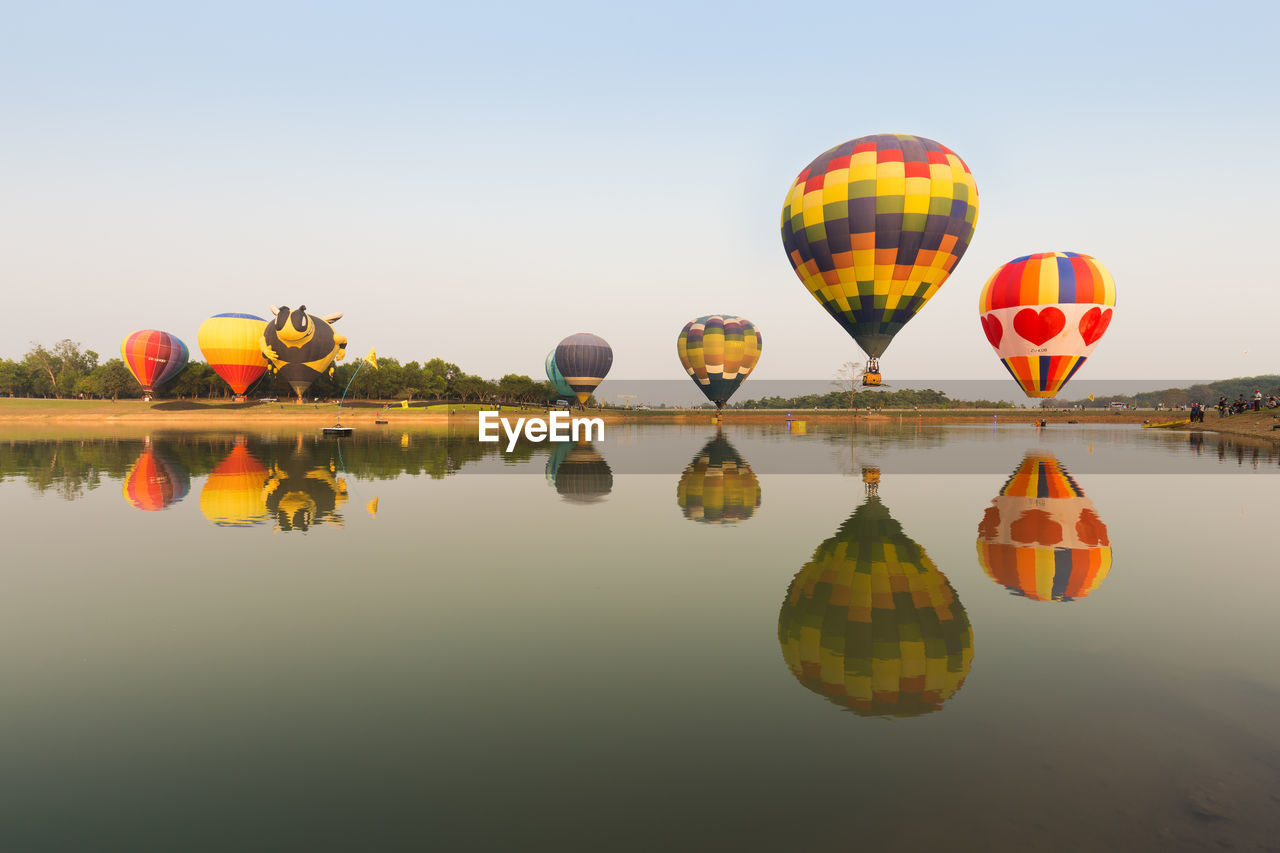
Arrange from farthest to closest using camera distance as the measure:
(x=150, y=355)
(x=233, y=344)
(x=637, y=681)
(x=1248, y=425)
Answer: (x=150, y=355), (x=233, y=344), (x=1248, y=425), (x=637, y=681)

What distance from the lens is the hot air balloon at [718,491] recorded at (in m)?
18.4

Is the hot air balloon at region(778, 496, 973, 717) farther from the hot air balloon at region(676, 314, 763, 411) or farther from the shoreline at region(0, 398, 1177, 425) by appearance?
the shoreline at region(0, 398, 1177, 425)

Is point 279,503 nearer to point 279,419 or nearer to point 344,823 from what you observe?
point 344,823

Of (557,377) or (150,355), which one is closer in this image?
(150,355)

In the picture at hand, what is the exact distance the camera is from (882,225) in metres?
36.2

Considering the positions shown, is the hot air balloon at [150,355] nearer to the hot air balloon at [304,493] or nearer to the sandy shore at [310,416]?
the sandy shore at [310,416]

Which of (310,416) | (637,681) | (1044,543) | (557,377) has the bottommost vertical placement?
(637,681)

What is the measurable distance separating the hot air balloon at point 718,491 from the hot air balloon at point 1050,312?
29.5 metres

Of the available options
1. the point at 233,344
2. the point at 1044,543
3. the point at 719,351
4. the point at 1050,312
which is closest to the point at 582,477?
the point at 1044,543

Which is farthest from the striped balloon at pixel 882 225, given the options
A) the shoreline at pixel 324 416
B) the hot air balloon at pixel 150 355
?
the hot air balloon at pixel 150 355

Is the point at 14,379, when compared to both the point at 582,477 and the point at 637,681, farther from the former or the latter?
the point at 637,681

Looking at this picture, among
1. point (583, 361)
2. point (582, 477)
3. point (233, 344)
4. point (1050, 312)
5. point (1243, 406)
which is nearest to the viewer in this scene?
point (582, 477)

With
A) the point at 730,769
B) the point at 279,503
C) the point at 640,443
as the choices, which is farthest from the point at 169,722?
the point at 640,443

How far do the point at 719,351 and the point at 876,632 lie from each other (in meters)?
71.1
